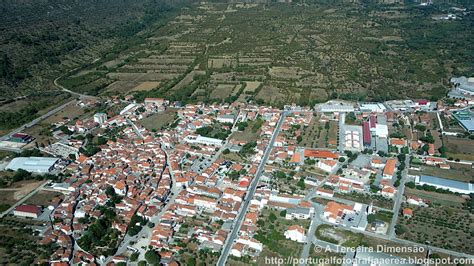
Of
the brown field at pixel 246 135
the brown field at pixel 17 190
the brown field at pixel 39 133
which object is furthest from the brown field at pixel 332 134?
the brown field at pixel 39 133

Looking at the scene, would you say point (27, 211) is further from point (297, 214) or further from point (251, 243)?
point (297, 214)

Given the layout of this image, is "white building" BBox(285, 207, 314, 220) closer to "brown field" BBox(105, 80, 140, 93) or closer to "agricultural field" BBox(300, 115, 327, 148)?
"agricultural field" BBox(300, 115, 327, 148)

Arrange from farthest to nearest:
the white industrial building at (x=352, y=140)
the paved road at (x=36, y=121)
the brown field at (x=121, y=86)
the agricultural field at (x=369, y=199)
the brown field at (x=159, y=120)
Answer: the brown field at (x=121, y=86), the brown field at (x=159, y=120), the paved road at (x=36, y=121), the white industrial building at (x=352, y=140), the agricultural field at (x=369, y=199)

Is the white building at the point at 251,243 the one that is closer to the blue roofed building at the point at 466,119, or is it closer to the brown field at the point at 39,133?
the brown field at the point at 39,133

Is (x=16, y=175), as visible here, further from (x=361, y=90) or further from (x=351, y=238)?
(x=361, y=90)

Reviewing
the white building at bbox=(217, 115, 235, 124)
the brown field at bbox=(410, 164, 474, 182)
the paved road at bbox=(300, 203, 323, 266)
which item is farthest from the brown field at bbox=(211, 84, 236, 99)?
the brown field at bbox=(410, 164, 474, 182)

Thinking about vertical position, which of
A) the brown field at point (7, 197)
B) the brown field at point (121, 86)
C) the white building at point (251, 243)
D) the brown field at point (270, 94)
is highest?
the brown field at point (121, 86)

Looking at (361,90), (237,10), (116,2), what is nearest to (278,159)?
(361,90)

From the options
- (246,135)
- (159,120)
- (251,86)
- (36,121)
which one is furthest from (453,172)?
(36,121)
